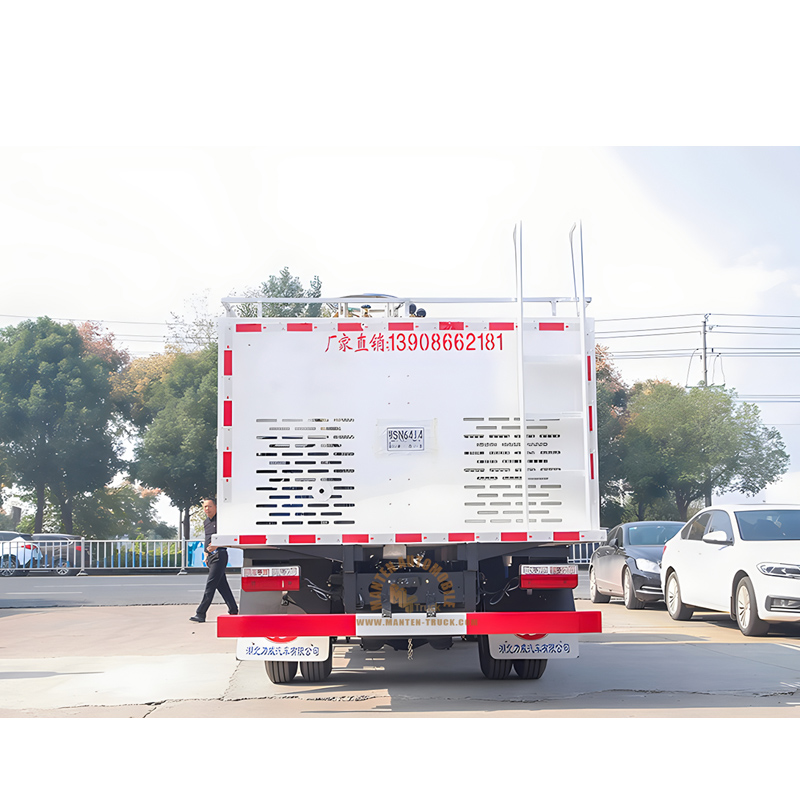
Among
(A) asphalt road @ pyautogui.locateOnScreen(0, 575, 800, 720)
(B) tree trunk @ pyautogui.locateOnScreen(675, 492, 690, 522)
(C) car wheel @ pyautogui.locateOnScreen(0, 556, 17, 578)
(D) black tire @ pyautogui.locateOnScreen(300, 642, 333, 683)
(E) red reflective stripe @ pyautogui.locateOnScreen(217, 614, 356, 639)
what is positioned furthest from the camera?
(B) tree trunk @ pyautogui.locateOnScreen(675, 492, 690, 522)

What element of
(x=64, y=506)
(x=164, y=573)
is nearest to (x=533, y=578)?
(x=164, y=573)

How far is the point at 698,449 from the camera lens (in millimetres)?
46875

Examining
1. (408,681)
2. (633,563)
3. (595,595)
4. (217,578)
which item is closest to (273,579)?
(408,681)

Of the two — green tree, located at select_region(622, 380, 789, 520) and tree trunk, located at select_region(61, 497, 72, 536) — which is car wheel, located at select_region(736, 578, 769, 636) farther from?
tree trunk, located at select_region(61, 497, 72, 536)

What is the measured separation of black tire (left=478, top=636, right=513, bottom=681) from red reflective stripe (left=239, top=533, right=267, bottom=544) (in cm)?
246

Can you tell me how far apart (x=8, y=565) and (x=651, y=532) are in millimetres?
23161

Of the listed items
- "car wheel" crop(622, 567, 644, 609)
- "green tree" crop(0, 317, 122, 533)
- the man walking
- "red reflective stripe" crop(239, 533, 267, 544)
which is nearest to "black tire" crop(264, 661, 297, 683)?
"red reflective stripe" crop(239, 533, 267, 544)

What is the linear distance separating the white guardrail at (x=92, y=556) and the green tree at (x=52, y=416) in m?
15.8

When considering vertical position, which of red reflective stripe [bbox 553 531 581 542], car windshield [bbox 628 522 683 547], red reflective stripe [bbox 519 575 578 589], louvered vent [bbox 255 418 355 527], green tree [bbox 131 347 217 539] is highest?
green tree [bbox 131 347 217 539]

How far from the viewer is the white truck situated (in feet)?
25.6

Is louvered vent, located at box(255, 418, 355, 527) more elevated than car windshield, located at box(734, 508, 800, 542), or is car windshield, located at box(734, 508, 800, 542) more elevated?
louvered vent, located at box(255, 418, 355, 527)

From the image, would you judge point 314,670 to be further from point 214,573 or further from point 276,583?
point 214,573

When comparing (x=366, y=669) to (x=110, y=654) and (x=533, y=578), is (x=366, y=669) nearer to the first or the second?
(x=533, y=578)

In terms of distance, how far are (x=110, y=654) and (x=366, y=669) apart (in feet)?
11.5
